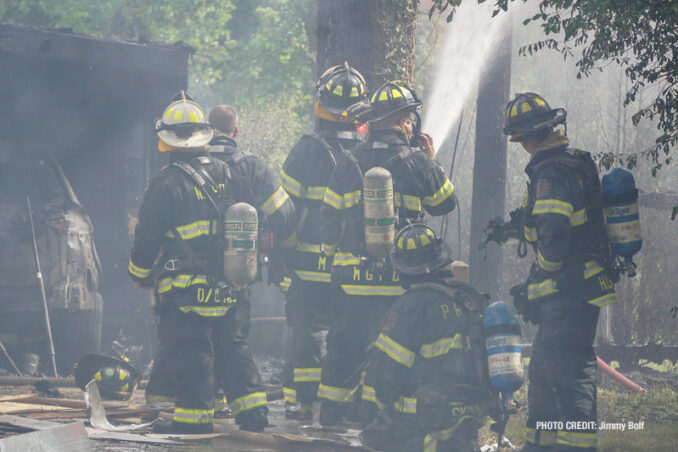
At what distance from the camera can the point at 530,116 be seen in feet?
20.7

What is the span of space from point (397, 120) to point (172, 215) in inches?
69.6

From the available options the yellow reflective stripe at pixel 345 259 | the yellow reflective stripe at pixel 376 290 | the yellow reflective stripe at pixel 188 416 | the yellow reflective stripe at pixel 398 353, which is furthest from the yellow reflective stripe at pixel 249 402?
the yellow reflective stripe at pixel 398 353

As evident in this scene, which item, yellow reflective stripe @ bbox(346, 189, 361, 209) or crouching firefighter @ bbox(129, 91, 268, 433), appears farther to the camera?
yellow reflective stripe @ bbox(346, 189, 361, 209)

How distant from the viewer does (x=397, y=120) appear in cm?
705

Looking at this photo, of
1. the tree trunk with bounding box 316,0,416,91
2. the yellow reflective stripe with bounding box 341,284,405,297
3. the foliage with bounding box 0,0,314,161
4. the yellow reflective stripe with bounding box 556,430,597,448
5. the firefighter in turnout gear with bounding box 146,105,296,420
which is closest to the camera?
the yellow reflective stripe with bounding box 556,430,597,448

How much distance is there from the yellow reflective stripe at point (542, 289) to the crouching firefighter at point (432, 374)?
1.75 ft

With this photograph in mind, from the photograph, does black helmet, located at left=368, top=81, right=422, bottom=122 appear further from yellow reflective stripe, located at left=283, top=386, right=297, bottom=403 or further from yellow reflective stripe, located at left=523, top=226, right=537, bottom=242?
yellow reflective stripe, located at left=283, top=386, right=297, bottom=403

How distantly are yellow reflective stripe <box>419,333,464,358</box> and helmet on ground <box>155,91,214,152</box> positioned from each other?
2198mm

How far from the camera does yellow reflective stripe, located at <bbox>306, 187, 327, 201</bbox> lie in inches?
294

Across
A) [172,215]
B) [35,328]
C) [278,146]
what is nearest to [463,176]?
[278,146]

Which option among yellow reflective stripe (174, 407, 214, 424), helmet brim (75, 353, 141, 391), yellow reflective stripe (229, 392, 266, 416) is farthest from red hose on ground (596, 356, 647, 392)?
helmet brim (75, 353, 141, 391)

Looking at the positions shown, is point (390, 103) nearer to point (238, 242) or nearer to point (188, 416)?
point (238, 242)

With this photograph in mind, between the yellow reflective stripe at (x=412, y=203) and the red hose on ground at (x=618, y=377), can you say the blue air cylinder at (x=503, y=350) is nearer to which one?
the yellow reflective stripe at (x=412, y=203)

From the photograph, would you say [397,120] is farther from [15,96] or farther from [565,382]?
[15,96]
